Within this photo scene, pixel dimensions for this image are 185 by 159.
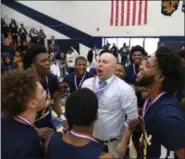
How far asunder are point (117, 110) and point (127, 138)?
297 mm

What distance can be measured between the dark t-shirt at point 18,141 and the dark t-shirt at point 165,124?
2.40 ft

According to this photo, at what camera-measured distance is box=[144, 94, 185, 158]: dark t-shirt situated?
63.1 inches

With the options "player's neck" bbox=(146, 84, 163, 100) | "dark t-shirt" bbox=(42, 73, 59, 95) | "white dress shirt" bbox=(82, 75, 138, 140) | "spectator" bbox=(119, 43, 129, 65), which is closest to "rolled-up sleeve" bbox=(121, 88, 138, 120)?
"white dress shirt" bbox=(82, 75, 138, 140)

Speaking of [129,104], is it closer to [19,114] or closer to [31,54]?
[31,54]

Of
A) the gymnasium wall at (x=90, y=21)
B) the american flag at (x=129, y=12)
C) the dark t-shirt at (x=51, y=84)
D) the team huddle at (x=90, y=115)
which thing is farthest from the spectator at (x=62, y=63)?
the team huddle at (x=90, y=115)

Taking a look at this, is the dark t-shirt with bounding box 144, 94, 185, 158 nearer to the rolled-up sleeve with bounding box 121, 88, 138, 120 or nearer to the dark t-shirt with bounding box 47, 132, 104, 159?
the dark t-shirt with bounding box 47, 132, 104, 159

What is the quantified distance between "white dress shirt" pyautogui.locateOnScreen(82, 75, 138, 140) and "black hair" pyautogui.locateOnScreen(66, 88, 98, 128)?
1.20 metres

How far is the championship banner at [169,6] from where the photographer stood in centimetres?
1429

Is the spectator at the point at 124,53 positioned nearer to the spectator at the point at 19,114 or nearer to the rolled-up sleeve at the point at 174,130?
the rolled-up sleeve at the point at 174,130

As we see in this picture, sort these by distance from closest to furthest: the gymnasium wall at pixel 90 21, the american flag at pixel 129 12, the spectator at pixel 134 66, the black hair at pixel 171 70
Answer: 1. the black hair at pixel 171 70
2. the spectator at pixel 134 66
3. the american flag at pixel 129 12
4. the gymnasium wall at pixel 90 21

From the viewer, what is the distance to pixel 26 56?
2.91 m

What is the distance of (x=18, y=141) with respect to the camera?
1.43 m

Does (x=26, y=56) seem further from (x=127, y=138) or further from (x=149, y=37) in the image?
(x=149, y=37)

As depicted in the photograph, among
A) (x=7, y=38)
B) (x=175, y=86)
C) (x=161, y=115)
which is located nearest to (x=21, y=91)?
(x=161, y=115)
